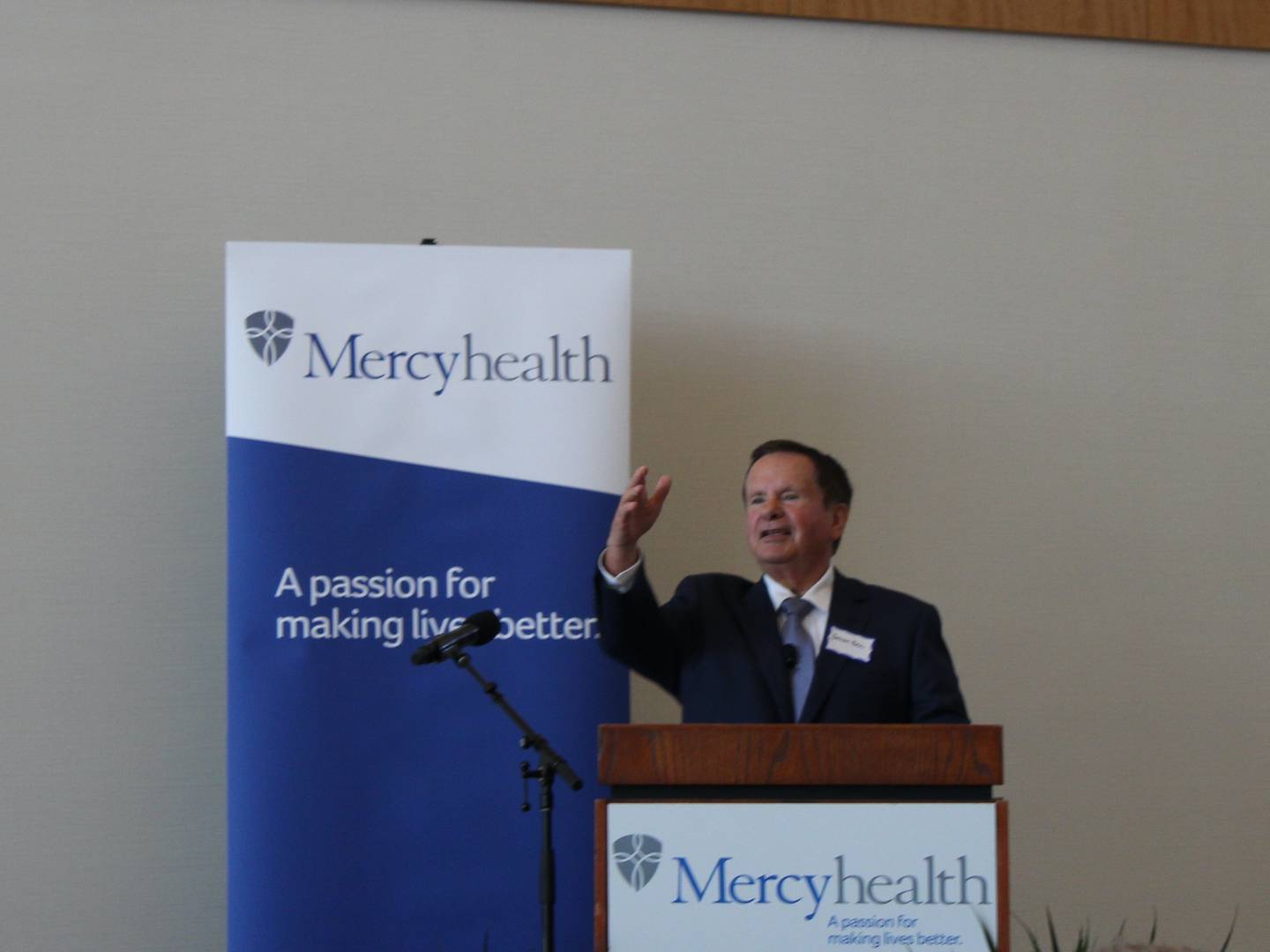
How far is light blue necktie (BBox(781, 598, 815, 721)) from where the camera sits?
2836 millimetres

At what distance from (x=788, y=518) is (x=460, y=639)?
2.44 feet

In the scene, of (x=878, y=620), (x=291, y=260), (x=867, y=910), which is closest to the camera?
(x=867, y=910)

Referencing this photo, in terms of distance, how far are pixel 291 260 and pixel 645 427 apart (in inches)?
45.8

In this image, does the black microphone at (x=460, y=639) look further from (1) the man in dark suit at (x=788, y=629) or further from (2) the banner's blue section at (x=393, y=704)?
(2) the banner's blue section at (x=393, y=704)

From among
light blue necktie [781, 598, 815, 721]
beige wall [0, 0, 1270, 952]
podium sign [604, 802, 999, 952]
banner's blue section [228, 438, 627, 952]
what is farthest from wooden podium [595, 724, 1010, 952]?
beige wall [0, 0, 1270, 952]

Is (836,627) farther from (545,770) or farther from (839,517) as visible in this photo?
(545,770)

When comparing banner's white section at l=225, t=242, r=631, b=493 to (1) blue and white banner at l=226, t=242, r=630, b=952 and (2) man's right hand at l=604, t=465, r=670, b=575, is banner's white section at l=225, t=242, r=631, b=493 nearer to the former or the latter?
(1) blue and white banner at l=226, t=242, r=630, b=952

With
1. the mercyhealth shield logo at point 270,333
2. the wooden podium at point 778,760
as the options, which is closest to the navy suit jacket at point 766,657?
the wooden podium at point 778,760

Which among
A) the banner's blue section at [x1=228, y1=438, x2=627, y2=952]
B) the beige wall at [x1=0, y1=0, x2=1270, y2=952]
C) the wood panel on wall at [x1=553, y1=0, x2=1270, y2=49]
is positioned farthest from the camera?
the wood panel on wall at [x1=553, y1=0, x2=1270, y2=49]

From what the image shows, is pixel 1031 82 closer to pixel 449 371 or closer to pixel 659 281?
pixel 659 281

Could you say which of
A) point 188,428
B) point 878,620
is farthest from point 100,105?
point 878,620

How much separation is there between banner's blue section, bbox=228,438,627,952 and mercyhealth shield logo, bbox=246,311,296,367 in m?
0.21

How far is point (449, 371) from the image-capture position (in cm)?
326

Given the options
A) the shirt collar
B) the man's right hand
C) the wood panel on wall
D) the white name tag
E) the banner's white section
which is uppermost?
the wood panel on wall
